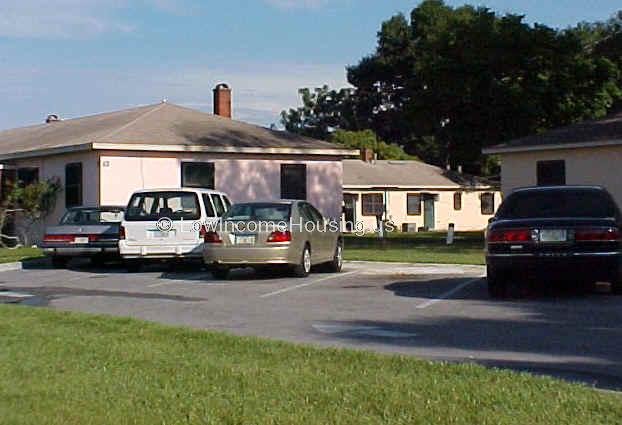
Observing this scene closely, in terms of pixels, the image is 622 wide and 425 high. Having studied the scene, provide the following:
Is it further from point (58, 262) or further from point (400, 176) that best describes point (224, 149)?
point (400, 176)

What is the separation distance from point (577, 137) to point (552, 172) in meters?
1.35

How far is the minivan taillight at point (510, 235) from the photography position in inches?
535

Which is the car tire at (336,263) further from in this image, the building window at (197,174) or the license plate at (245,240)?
the building window at (197,174)

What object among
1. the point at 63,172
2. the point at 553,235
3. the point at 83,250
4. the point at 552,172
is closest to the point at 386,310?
the point at 553,235

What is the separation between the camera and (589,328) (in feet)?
36.6

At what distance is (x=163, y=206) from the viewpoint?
20062 mm

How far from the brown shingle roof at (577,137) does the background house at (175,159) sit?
5.25 metres

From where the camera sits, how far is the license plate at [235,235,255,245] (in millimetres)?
17672

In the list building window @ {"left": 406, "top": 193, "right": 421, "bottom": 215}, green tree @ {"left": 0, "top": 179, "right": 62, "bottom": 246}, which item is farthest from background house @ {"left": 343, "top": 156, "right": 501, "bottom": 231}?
green tree @ {"left": 0, "top": 179, "right": 62, "bottom": 246}

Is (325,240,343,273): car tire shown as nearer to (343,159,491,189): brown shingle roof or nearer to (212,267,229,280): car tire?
(212,267,229,280): car tire

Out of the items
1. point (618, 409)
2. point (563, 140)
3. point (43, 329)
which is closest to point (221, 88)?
point (563, 140)

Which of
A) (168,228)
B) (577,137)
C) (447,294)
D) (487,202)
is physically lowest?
(447,294)

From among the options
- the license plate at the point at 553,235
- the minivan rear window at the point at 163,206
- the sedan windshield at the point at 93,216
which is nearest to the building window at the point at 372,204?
the sedan windshield at the point at 93,216

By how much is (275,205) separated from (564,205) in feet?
19.1
